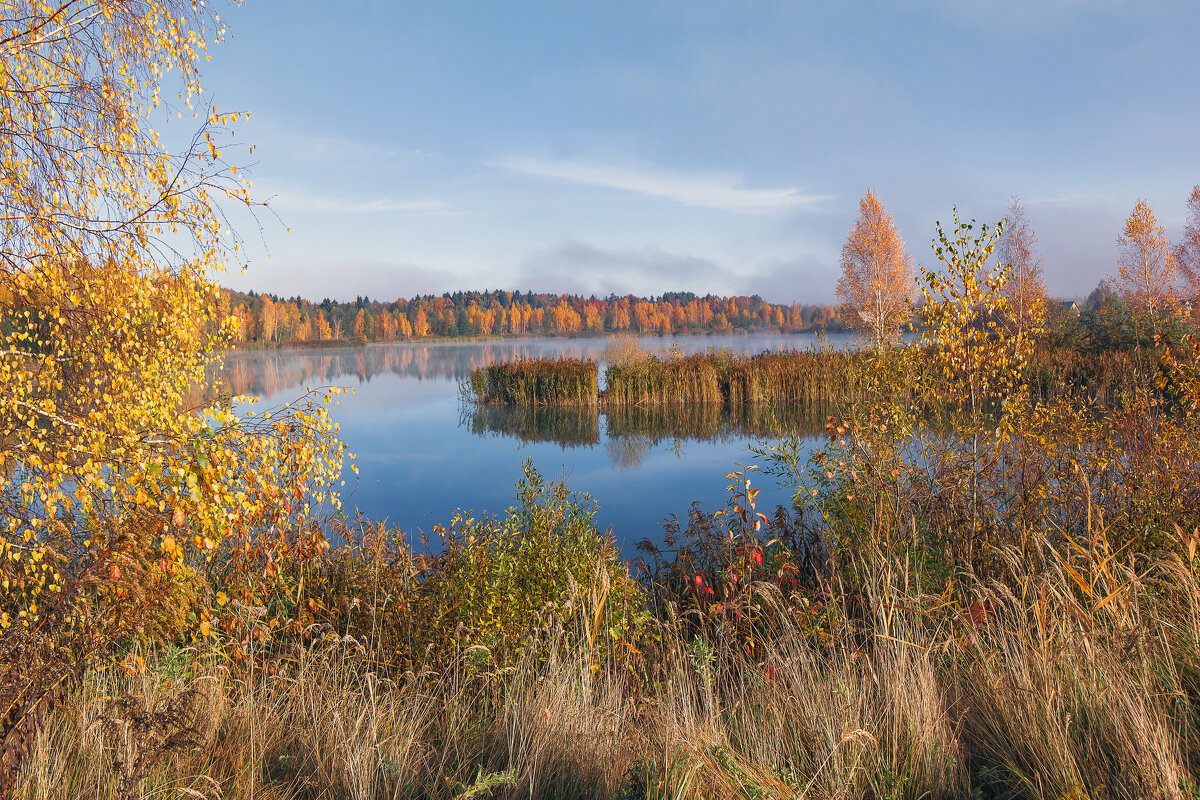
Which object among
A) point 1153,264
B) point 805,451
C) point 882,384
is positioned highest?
point 1153,264

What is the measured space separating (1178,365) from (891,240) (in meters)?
30.7

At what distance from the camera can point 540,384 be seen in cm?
2094

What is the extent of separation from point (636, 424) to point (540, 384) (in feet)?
15.9

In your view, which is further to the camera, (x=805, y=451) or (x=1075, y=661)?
(x=805, y=451)

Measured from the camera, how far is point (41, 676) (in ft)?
8.75

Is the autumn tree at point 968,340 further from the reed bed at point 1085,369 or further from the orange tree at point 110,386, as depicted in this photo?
the reed bed at point 1085,369

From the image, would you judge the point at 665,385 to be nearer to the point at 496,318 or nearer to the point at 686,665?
the point at 686,665

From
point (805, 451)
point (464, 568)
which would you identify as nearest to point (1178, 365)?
point (464, 568)

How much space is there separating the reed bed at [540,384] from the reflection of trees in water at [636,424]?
53 cm

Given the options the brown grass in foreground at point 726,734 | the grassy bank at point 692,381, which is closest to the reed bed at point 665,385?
the grassy bank at point 692,381

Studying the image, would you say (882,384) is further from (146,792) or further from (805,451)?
(805,451)

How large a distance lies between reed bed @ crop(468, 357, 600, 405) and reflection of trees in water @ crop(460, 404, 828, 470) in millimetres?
534

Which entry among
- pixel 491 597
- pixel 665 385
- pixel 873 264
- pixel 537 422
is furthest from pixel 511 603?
pixel 873 264

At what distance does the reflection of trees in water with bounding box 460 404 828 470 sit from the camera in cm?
1488
